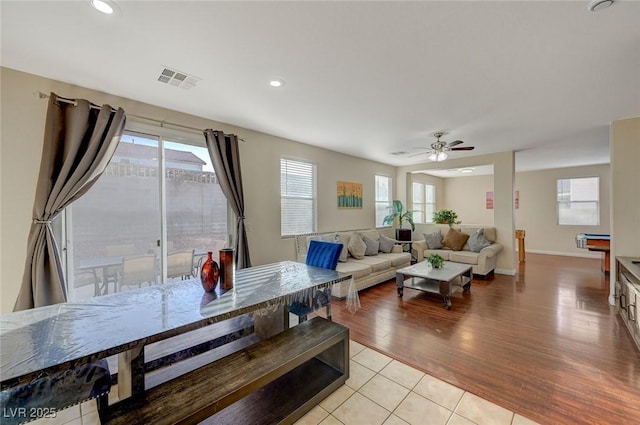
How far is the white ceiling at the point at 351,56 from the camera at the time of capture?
166 cm

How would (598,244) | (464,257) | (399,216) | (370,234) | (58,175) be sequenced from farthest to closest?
(399,216), (370,234), (464,257), (598,244), (58,175)

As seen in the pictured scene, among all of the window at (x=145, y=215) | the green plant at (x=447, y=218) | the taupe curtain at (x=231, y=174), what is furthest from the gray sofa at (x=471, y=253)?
the window at (x=145, y=215)

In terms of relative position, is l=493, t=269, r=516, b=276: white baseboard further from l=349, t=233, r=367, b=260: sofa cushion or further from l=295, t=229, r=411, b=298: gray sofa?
l=349, t=233, r=367, b=260: sofa cushion

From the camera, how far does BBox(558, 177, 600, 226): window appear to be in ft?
23.4

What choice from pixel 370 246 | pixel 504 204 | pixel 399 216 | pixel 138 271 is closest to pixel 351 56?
pixel 138 271

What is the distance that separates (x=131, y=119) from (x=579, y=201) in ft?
34.8

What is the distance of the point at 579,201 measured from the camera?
289 inches

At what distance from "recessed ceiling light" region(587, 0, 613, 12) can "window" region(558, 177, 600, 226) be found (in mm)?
8067

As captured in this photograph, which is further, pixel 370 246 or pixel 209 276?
pixel 370 246

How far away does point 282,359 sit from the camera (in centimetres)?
169

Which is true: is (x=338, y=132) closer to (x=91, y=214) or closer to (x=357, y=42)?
(x=357, y=42)

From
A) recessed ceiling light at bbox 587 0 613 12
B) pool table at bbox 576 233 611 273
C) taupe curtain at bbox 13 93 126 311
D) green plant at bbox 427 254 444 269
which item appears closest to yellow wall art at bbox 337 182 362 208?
green plant at bbox 427 254 444 269

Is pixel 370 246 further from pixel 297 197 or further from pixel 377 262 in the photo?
pixel 297 197

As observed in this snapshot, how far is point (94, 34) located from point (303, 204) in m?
3.62
